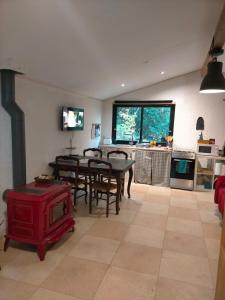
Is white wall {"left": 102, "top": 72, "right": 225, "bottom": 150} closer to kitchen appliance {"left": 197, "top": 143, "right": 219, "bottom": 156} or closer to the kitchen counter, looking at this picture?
kitchen appliance {"left": 197, "top": 143, "right": 219, "bottom": 156}

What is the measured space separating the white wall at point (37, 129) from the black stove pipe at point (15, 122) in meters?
0.07

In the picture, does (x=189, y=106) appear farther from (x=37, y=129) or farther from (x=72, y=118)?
(x=37, y=129)

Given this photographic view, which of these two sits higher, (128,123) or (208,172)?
(128,123)

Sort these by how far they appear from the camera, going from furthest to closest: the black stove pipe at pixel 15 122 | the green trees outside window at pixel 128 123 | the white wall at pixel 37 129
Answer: the green trees outside window at pixel 128 123 → the white wall at pixel 37 129 → the black stove pipe at pixel 15 122

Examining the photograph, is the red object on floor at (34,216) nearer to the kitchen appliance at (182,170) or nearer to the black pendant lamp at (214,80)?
the black pendant lamp at (214,80)

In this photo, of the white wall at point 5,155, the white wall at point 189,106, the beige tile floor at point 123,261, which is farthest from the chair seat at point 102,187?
the white wall at point 189,106

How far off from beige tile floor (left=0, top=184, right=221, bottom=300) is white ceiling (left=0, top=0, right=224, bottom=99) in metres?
2.18

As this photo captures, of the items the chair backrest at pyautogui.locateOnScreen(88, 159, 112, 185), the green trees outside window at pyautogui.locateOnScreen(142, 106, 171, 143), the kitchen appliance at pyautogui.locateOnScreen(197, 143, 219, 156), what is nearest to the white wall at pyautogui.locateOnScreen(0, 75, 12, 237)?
the chair backrest at pyautogui.locateOnScreen(88, 159, 112, 185)

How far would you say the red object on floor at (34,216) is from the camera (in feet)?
7.96

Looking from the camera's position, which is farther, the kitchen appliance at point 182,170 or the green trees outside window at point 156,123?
the green trees outside window at point 156,123

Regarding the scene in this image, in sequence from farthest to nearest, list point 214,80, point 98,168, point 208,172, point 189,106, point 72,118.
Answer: point 189,106 → point 208,172 → point 72,118 → point 98,168 → point 214,80

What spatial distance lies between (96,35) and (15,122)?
4.62 feet

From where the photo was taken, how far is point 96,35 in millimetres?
2480

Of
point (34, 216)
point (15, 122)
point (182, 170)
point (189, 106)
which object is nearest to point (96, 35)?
point (15, 122)
